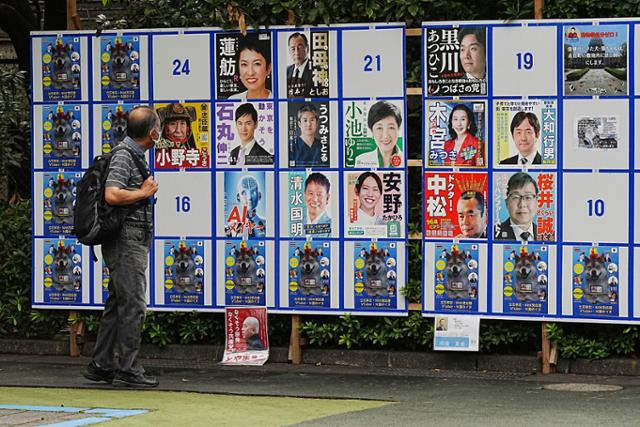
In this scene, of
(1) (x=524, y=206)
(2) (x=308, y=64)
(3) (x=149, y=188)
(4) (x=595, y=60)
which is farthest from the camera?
(2) (x=308, y=64)

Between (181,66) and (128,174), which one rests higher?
(181,66)

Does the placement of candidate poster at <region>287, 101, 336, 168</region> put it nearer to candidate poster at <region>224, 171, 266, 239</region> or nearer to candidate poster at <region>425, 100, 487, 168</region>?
candidate poster at <region>224, 171, 266, 239</region>

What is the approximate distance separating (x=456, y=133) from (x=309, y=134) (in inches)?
49.4

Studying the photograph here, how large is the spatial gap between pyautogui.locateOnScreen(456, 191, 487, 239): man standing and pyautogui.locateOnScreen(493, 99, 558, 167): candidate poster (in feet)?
1.20

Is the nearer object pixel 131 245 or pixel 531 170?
pixel 131 245

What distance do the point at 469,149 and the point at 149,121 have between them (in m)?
2.70

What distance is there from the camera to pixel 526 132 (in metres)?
11.0

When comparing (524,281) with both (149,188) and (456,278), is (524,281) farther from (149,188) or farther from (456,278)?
(149,188)

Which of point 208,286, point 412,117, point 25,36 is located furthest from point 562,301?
point 25,36

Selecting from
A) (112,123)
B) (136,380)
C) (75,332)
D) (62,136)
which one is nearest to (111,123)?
Answer: (112,123)

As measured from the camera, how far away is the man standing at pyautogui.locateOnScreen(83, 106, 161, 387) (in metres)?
9.98

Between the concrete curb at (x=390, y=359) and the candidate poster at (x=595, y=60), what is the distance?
2.19m

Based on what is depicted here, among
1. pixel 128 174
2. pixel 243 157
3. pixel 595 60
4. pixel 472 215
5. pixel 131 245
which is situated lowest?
pixel 131 245

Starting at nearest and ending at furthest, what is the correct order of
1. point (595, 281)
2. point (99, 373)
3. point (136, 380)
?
point (136, 380) < point (99, 373) < point (595, 281)
